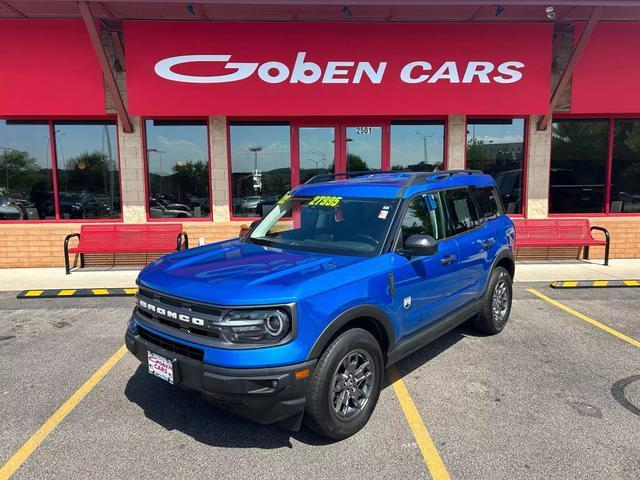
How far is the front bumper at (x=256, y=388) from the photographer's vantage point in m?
2.81

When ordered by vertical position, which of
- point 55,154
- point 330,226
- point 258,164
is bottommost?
point 330,226

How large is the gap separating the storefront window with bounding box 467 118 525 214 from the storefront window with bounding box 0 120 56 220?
31.1 feet

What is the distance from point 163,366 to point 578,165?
10.4 metres

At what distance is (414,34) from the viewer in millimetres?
9227

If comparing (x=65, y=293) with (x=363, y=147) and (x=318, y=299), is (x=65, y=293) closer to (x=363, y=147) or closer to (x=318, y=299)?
(x=318, y=299)

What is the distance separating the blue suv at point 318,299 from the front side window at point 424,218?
2 cm

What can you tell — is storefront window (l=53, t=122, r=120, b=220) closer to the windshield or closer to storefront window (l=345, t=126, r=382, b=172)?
storefront window (l=345, t=126, r=382, b=172)

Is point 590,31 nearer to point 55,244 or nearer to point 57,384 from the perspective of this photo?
point 57,384

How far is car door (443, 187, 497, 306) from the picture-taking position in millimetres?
4535

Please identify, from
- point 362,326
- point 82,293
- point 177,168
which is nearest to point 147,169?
point 177,168

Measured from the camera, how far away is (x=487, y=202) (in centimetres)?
545

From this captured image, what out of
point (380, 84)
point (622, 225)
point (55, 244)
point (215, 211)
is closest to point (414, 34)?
point (380, 84)

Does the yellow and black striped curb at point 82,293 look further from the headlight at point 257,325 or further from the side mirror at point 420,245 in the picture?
the side mirror at point 420,245

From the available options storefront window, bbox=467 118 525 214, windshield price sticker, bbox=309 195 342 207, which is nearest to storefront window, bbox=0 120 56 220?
windshield price sticker, bbox=309 195 342 207
